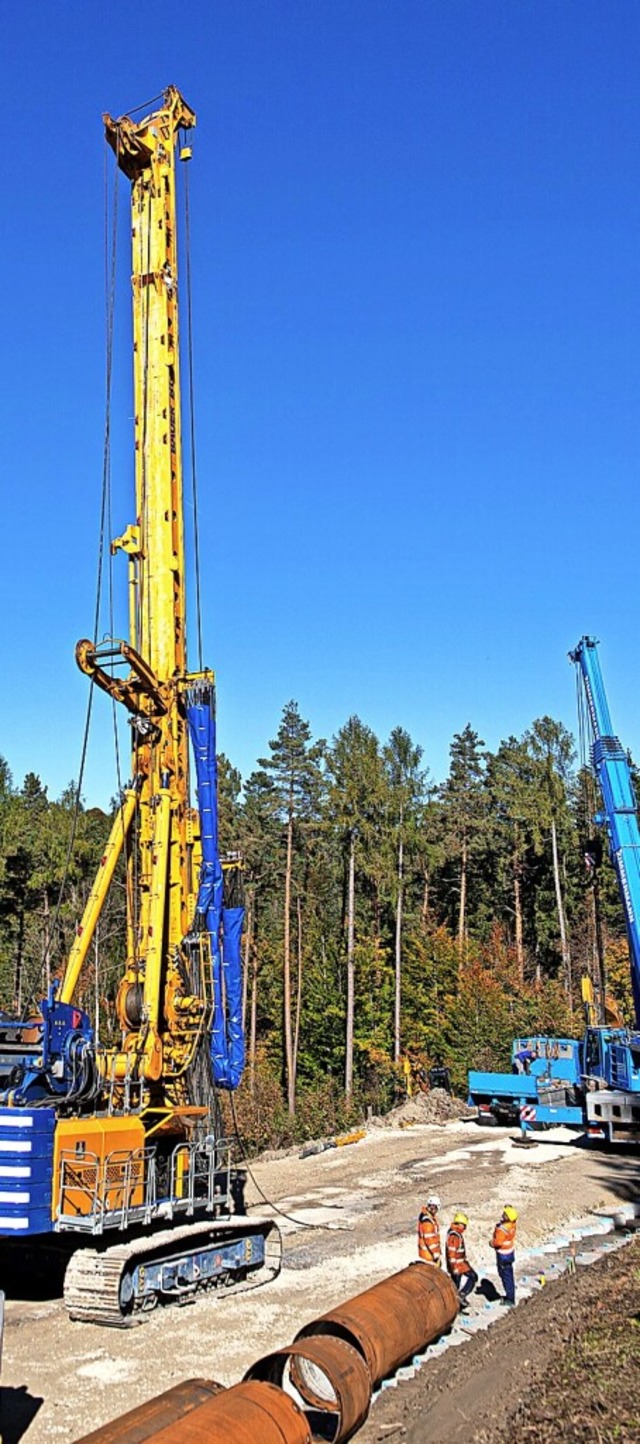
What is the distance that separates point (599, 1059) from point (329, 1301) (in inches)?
643

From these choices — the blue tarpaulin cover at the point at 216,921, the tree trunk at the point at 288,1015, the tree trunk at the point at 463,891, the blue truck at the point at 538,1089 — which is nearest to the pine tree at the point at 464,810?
the tree trunk at the point at 463,891

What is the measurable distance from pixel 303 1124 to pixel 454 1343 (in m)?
26.6

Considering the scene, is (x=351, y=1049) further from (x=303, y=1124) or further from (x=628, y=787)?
(x=628, y=787)

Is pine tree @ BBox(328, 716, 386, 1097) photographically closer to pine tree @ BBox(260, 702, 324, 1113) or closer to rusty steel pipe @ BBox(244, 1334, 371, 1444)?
pine tree @ BBox(260, 702, 324, 1113)

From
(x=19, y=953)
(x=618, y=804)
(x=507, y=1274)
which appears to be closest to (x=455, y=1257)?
(x=507, y=1274)

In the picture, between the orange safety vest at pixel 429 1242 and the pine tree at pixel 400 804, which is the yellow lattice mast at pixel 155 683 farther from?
the pine tree at pixel 400 804

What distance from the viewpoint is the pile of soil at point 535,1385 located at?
9.25m

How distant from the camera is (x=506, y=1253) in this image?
1402 centimetres

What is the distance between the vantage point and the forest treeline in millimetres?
46000

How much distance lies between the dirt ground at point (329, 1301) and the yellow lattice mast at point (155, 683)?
2675 mm

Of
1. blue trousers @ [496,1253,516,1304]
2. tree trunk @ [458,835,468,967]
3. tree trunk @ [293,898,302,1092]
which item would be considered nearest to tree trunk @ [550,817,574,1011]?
tree trunk @ [458,835,468,967]

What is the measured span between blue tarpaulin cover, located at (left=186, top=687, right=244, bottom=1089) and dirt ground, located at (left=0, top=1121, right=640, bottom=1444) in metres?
2.94

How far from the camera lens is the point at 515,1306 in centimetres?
1405

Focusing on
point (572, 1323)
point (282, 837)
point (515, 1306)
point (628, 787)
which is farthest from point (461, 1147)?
point (282, 837)
